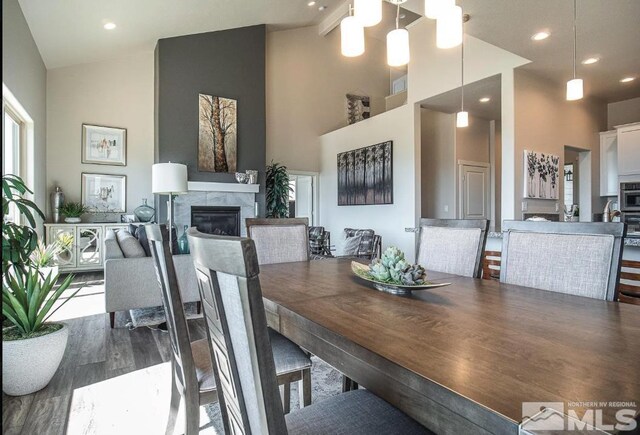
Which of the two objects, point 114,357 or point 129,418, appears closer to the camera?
point 129,418

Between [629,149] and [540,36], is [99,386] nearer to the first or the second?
[540,36]

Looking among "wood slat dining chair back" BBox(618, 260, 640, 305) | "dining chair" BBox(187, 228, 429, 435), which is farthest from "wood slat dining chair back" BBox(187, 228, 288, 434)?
"wood slat dining chair back" BBox(618, 260, 640, 305)

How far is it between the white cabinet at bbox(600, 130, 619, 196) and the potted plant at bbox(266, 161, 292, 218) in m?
5.38

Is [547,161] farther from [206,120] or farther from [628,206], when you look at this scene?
[206,120]

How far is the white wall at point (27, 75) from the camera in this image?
3410mm

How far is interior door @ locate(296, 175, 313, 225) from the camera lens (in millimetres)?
8469

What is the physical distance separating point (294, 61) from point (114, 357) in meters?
6.95

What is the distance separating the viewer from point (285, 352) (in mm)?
1518

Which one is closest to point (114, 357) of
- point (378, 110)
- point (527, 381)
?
point (527, 381)

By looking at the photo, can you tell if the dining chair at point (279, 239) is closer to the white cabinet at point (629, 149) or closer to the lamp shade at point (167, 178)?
the lamp shade at point (167, 178)

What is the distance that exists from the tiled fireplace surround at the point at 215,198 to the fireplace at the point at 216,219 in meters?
0.07

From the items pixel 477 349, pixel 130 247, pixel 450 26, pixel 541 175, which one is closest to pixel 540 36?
pixel 541 175

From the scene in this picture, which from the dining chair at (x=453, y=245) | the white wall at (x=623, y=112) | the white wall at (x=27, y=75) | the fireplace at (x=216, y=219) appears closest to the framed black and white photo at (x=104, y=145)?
the white wall at (x=27, y=75)

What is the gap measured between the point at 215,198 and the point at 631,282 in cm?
562
